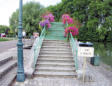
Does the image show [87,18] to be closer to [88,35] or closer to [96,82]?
[88,35]

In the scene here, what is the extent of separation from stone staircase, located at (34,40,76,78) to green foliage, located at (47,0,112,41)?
61.8 ft

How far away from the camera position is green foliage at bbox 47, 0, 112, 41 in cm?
2411

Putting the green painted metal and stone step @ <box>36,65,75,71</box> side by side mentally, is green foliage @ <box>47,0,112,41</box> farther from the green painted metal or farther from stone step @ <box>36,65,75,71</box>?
stone step @ <box>36,65,75,71</box>

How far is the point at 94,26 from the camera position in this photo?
1000 inches

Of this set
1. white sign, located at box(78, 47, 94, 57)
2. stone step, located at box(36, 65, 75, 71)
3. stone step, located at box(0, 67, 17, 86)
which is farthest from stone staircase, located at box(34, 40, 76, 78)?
white sign, located at box(78, 47, 94, 57)

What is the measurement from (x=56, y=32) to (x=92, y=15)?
62.7ft

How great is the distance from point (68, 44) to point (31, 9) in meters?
18.0

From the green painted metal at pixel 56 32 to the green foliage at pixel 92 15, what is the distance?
51.9 feet

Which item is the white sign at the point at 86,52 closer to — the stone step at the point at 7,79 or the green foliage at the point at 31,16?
the stone step at the point at 7,79

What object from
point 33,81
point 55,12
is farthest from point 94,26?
point 33,81

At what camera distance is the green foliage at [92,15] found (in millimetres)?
24109

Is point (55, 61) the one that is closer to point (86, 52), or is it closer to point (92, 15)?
point (86, 52)

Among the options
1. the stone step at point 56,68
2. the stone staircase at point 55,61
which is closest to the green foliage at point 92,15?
the stone staircase at point 55,61

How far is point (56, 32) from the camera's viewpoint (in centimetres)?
998
